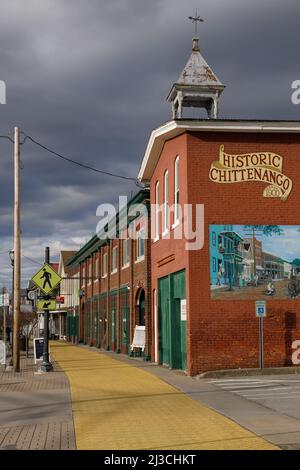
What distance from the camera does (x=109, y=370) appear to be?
21.0 metres

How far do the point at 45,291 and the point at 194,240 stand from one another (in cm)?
570

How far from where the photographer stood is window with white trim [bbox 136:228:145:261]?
26.8m

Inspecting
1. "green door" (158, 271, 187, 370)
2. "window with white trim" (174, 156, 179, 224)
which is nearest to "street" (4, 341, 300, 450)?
"green door" (158, 271, 187, 370)

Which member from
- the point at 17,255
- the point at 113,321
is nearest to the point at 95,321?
the point at 113,321

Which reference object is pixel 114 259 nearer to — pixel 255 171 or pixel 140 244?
pixel 140 244

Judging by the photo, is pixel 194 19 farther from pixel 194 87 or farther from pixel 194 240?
pixel 194 240

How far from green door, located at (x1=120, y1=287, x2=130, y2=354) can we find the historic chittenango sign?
1259 centimetres

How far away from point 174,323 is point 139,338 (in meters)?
6.09

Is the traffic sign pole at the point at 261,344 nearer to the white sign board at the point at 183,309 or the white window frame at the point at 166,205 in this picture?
the white sign board at the point at 183,309

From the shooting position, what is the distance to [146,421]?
10.5 metres

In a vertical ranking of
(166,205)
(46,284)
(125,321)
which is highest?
(166,205)

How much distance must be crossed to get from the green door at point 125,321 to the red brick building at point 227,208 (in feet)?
30.6

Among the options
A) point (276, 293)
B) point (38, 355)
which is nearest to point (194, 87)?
point (276, 293)

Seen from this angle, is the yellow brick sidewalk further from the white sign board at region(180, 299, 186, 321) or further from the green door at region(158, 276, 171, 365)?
the green door at region(158, 276, 171, 365)
